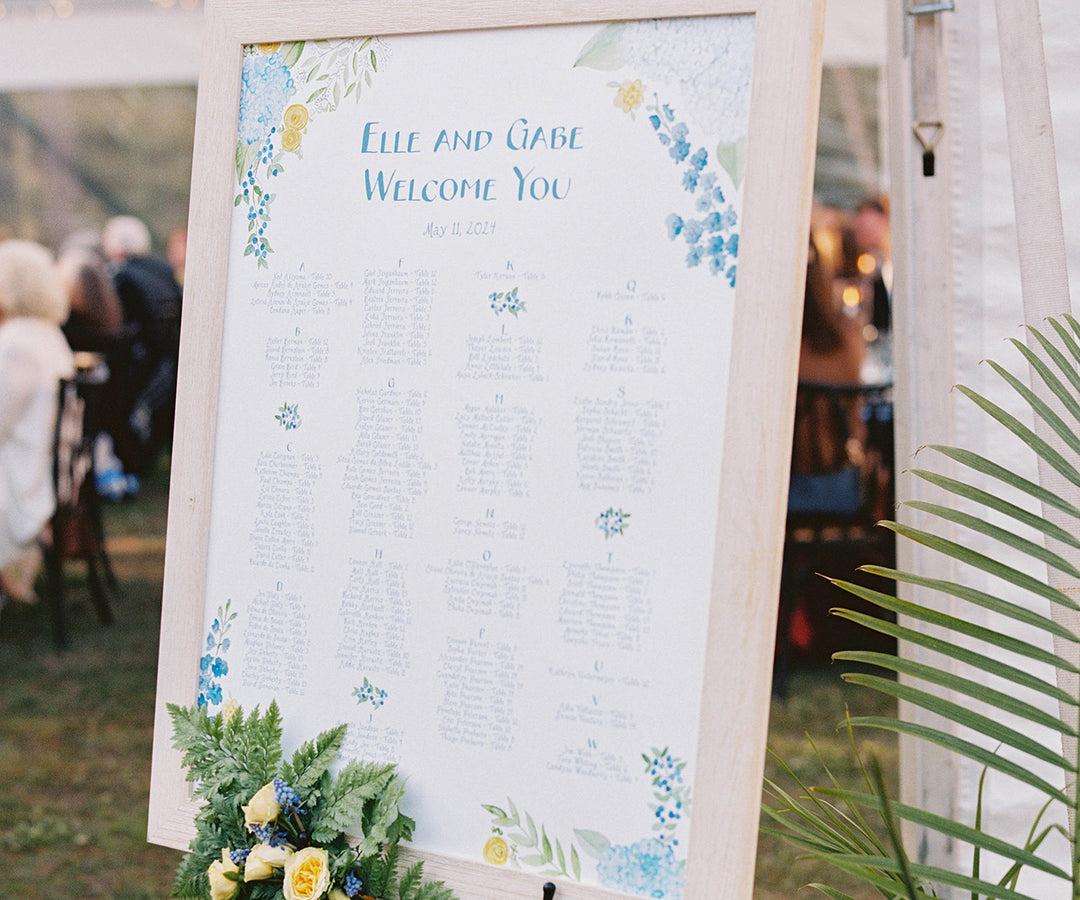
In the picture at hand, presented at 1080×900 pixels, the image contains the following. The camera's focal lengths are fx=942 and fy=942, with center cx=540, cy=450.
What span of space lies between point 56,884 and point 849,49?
357 centimetres

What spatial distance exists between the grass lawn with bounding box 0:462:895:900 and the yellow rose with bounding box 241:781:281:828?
1564 millimetres

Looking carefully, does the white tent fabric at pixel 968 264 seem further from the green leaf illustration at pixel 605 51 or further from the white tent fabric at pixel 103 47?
the white tent fabric at pixel 103 47

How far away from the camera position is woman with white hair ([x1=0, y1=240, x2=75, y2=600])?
11.0ft

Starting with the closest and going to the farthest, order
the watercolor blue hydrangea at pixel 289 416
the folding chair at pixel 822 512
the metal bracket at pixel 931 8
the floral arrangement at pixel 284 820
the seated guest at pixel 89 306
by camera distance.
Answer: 1. the floral arrangement at pixel 284 820
2. the watercolor blue hydrangea at pixel 289 416
3. the metal bracket at pixel 931 8
4. the folding chair at pixel 822 512
5. the seated guest at pixel 89 306

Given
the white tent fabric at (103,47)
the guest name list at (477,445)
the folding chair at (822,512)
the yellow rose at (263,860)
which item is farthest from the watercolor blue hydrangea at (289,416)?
the white tent fabric at (103,47)

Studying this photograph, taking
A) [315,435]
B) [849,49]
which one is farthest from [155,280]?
[315,435]

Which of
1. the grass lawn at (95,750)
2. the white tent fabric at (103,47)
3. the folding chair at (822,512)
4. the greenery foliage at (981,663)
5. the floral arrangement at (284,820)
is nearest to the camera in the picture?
the greenery foliage at (981,663)

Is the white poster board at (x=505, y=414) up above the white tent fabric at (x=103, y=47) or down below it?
below

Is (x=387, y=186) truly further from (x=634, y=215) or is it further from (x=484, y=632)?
(x=484, y=632)

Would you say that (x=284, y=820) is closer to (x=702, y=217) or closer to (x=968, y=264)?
(x=702, y=217)

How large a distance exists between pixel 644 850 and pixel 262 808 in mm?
346

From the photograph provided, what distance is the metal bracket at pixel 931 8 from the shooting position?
1184 millimetres

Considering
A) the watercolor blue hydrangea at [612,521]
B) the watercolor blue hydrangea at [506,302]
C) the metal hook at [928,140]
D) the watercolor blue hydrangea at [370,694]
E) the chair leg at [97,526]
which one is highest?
the metal hook at [928,140]

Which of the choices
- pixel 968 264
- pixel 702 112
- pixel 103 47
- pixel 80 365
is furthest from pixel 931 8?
pixel 103 47
